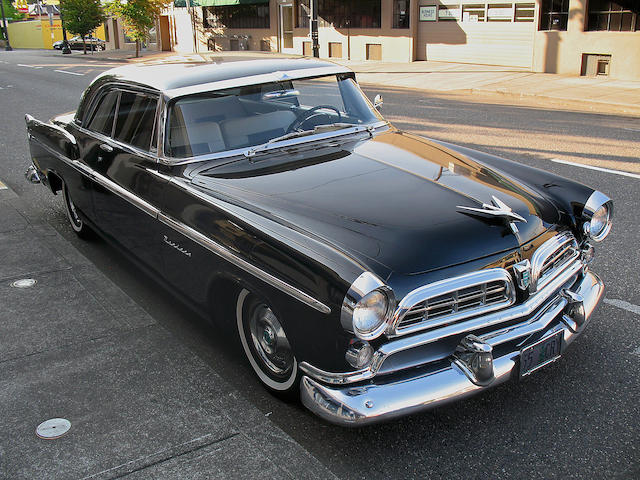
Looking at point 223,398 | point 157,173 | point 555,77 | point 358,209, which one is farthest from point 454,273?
point 555,77

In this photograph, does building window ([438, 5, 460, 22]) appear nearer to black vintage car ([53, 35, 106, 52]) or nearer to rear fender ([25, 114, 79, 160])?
rear fender ([25, 114, 79, 160])

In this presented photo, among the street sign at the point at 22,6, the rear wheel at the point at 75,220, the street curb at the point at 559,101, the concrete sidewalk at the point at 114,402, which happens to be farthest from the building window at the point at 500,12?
the street sign at the point at 22,6

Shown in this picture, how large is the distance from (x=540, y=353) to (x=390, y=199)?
1.07 m

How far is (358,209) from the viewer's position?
345 centimetres

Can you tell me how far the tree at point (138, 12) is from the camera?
1372 inches

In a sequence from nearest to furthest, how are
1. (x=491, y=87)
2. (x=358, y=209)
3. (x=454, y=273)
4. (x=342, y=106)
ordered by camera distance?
1. (x=454, y=273)
2. (x=358, y=209)
3. (x=342, y=106)
4. (x=491, y=87)

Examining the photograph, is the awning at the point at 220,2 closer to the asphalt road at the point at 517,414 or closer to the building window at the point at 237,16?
the building window at the point at 237,16

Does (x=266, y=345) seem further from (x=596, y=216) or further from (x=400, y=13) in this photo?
(x=400, y=13)

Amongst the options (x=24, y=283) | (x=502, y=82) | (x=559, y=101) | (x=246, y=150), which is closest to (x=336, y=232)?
(x=246, y=150)

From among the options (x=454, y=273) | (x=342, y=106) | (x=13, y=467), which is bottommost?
(x=13, y=467)

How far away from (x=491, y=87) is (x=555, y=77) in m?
2.05

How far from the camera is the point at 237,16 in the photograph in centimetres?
3300

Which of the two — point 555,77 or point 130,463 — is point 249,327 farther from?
point 555,77

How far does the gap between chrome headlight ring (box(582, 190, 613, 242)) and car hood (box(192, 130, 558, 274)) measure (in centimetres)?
24
